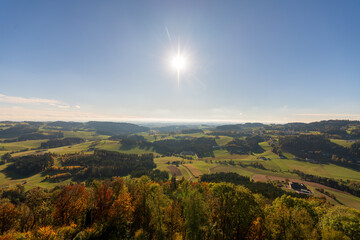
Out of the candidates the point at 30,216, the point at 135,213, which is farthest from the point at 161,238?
the point at 30,216

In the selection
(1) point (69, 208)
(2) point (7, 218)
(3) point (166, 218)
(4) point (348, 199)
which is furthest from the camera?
(4) point (348, 199)

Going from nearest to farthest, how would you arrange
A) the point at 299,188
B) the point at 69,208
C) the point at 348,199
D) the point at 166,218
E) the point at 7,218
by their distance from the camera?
1. the point at 7,218
2. the point at 166,218
3. the point at 69,208
4. the point at 348,199
5. the point at 299,188

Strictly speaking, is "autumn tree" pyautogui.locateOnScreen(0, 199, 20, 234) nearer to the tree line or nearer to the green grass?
the tree line

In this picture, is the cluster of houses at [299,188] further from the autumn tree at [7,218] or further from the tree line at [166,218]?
the autumn tree at [7,218]

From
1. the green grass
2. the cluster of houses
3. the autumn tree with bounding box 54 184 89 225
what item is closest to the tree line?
the autumn tree with bounding box 54 184 89 225

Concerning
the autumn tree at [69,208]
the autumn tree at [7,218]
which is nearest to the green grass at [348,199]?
the autumn tree at [69,208]

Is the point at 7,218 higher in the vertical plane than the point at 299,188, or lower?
higher

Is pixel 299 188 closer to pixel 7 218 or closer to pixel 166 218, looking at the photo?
pixel 166 218

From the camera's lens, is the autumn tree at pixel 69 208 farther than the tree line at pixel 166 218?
Yes

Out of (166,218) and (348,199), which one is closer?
(166,218)

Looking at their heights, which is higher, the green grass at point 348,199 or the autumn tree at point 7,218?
the autumn tree at point 7,218

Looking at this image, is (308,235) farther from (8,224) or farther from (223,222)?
(8,224)

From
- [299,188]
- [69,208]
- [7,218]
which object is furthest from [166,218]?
[299,188]
